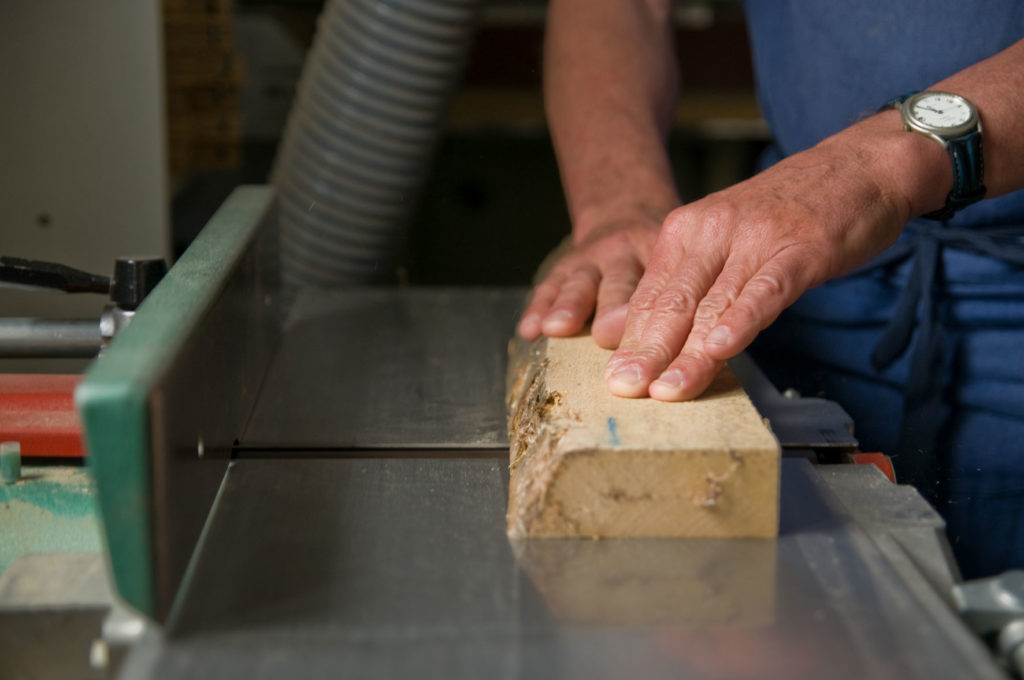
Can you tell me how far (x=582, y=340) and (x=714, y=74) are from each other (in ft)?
8.09

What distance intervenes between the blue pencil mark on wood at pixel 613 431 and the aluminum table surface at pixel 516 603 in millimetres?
72

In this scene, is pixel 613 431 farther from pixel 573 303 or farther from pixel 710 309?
pixel 573 303

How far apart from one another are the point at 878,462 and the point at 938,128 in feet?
1.05

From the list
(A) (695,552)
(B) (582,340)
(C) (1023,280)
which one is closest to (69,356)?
(B) (582,340)

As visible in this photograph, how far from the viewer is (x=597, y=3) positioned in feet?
4.75

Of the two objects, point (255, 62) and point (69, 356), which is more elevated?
point (69, 356)

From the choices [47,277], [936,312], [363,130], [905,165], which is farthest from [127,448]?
[363,130]

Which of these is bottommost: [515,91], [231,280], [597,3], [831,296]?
[515,91]

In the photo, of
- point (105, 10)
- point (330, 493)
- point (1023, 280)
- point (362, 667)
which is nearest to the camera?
point (362, 667)

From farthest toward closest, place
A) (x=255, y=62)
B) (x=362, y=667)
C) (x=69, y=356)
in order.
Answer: (x=255, y=62)
(x=69, y=356)
(x=362, y=667)

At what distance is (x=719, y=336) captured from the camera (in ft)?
2.69

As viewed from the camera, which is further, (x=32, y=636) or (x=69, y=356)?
(x=69, y=356)

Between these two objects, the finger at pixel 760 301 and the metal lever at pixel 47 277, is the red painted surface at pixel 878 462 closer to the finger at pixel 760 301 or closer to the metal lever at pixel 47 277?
the finger at pixel 760 301

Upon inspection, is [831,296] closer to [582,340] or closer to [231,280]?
[582,340]
